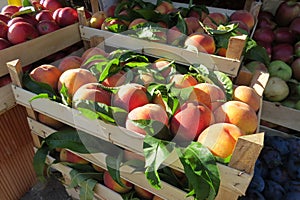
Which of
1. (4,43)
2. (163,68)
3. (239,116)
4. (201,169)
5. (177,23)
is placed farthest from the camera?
(177,23)

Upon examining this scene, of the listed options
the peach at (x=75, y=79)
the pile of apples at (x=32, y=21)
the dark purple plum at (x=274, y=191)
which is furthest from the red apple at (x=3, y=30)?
the dark purple plum at (x=274, y=191)

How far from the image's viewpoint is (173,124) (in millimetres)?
824

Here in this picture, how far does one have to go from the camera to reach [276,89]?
1.44 meters

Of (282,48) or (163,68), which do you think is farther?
(282,48)

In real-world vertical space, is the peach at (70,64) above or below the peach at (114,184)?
above

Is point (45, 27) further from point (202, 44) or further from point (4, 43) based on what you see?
point (202, 44)

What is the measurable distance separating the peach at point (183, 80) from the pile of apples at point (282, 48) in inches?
27.5

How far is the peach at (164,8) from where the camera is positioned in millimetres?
1489

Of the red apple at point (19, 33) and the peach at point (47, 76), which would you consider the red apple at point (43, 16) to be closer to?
the red apple at point (19, 33)

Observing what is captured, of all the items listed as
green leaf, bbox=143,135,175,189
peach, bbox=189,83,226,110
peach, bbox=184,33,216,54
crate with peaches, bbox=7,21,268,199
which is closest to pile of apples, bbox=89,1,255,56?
peach, bbox=184,33,216,54

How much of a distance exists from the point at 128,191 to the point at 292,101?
1077 mm

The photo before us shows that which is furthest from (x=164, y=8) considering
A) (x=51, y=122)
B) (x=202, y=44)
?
(x=51, y=122)

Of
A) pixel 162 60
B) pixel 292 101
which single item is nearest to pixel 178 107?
pixel 162 60

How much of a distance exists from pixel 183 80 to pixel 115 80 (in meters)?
0.26
